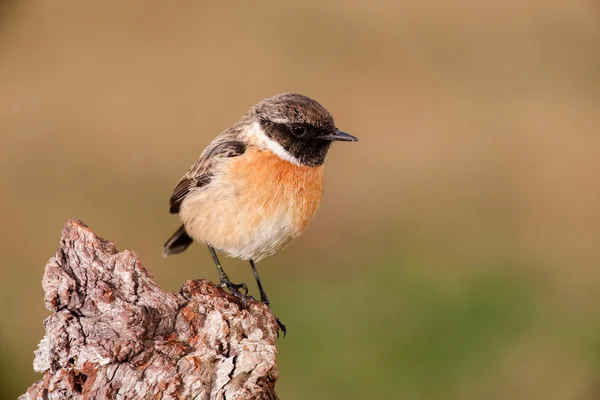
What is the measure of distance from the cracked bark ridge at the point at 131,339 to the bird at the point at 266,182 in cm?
100

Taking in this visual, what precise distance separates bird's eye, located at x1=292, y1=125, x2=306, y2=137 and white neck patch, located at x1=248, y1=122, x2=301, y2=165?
167mm

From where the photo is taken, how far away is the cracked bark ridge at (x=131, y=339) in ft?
13.7

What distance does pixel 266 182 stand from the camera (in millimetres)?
5902

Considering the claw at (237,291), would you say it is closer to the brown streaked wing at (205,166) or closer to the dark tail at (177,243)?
the brown streaked wing at (205,166)

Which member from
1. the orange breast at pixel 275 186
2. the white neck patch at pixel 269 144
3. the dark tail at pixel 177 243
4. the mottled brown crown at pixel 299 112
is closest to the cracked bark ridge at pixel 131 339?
the orange breast at pixel 275 186

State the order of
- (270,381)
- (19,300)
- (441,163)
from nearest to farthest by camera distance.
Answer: (270,381)
(19,300)
(441,163)

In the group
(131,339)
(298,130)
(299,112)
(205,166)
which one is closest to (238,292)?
(205,166)

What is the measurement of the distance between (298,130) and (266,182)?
468mm

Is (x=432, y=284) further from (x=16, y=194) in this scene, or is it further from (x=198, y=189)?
(x=16, y=194)

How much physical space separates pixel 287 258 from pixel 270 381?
6.04m

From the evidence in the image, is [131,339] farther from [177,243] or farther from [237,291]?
[177,243]

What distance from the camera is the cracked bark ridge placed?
418 centimetres

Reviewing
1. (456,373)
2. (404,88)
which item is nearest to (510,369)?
(456,373)

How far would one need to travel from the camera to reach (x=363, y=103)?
13086mm
